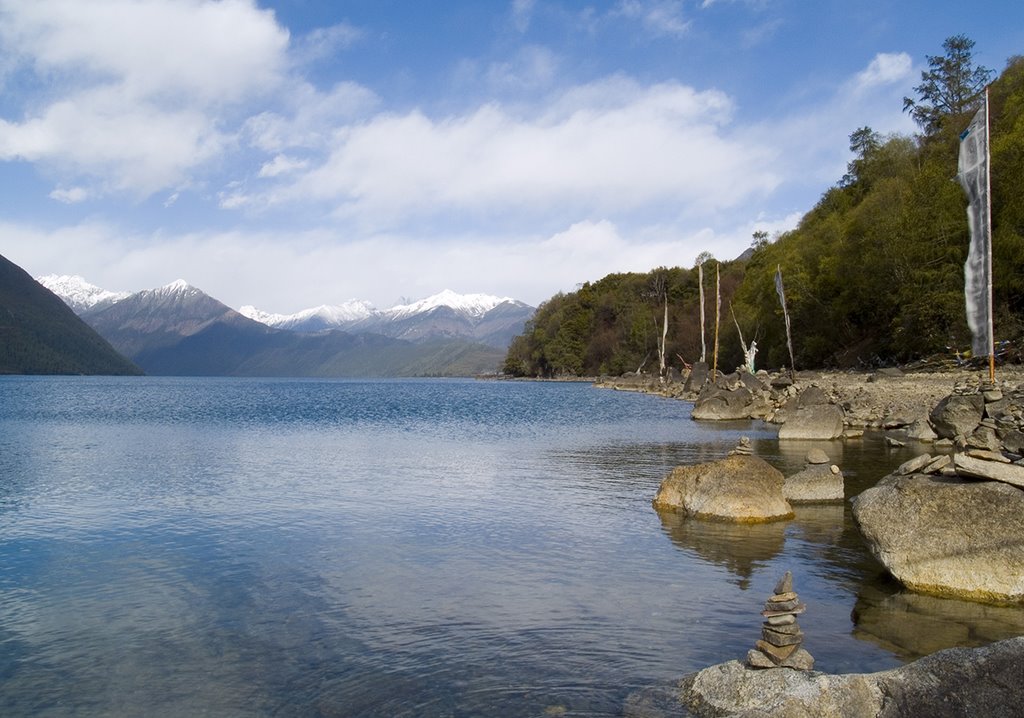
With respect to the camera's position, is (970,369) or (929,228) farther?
(929,228)

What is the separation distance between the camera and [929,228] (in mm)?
49812

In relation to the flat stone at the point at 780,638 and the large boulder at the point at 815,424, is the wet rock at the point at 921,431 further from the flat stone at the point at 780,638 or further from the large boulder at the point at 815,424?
the flat stone at the point at 780,638

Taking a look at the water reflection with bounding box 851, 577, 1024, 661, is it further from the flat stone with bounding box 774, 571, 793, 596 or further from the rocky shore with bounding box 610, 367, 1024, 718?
the flat stone with bounding box 774, 571, 793, 596

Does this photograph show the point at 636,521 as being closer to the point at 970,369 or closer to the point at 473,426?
the point at 473,426

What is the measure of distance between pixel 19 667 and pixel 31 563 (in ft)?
18.0

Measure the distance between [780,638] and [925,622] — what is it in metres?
3.78

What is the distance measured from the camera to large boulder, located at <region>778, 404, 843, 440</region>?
32.9 m

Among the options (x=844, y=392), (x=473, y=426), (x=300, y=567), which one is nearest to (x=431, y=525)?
(x=300, y=567)

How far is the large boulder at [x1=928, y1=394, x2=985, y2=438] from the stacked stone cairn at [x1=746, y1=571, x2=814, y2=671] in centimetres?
1982

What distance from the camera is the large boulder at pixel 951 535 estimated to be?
402 inches

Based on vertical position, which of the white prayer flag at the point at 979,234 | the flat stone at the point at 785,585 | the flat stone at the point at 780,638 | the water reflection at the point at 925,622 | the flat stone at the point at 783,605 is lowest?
the water reflection at the point at 925,622

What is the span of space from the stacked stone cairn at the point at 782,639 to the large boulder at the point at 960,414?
65.0ft

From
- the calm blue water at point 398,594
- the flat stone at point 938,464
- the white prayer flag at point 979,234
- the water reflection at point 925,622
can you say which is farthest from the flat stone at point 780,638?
A: the white prayer flag at point 979,234

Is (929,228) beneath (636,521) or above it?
above
